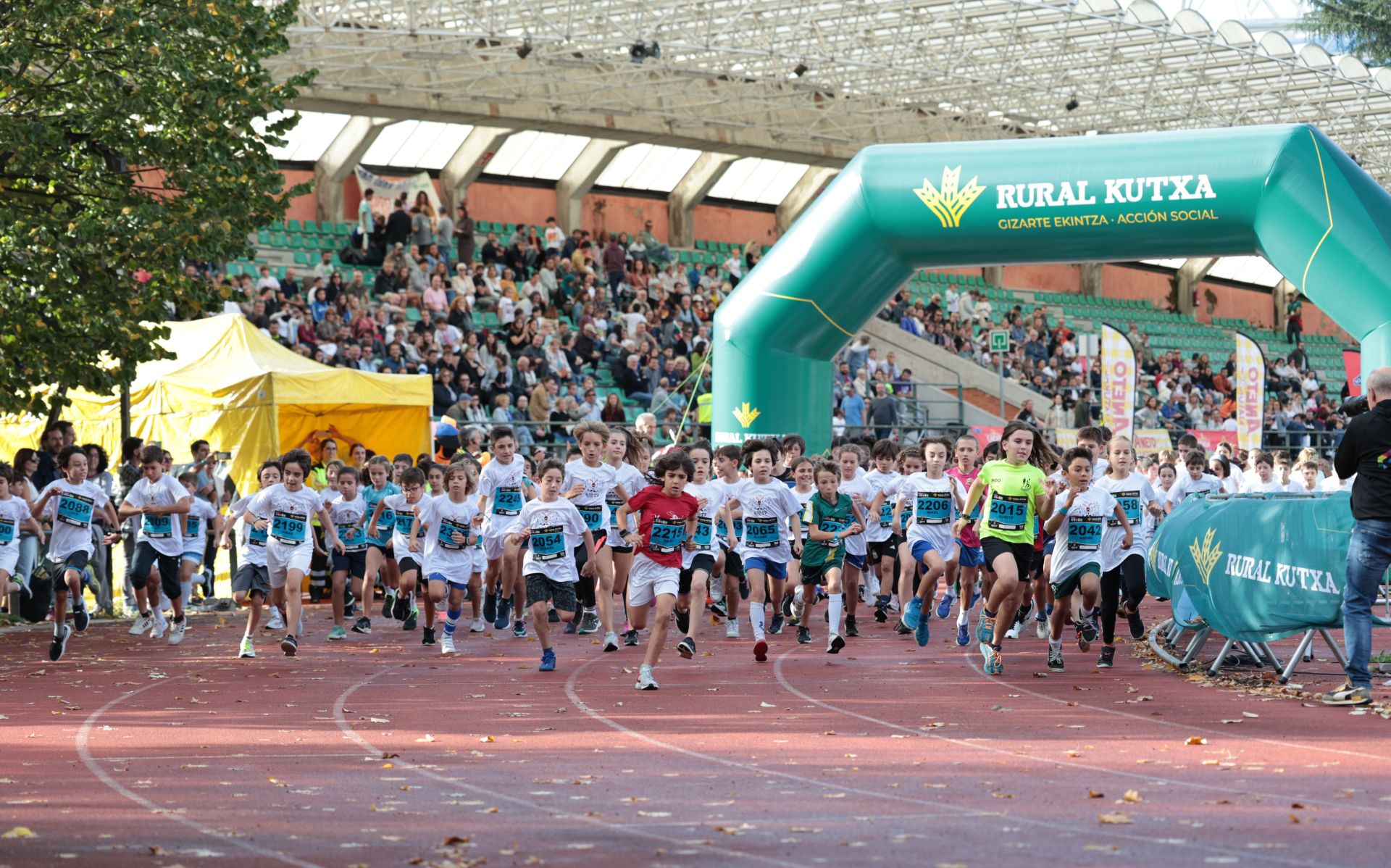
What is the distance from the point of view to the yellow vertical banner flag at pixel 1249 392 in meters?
24.3

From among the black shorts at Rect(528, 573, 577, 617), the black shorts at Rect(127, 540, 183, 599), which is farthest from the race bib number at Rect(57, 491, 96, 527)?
the black shorts at Rect(528, 573, 577, 617)

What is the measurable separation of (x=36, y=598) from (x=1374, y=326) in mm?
12227

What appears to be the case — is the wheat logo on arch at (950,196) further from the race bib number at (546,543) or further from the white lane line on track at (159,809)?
the white lane line on track at (159,809)

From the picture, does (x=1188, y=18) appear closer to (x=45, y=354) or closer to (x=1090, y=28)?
(x=1090, y=28)

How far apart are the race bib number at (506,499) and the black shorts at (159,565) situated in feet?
8.96

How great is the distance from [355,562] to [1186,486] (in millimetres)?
8766

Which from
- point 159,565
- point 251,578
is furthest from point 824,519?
point 159,565

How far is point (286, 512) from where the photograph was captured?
553 inches

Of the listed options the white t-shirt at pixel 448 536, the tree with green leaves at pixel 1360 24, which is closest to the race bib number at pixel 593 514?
the white t-shirt at pixel 448 536

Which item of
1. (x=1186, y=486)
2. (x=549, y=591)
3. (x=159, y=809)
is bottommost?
(x=159, y=809)

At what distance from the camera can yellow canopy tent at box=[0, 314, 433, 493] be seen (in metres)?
19.5

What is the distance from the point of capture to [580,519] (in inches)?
530

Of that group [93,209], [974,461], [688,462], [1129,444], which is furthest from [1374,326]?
[93,209]

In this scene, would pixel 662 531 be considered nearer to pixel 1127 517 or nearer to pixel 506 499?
pixel 1127 517
